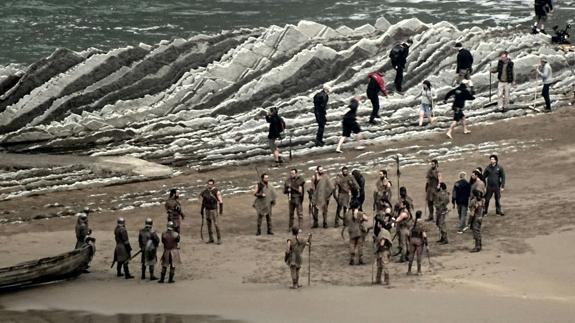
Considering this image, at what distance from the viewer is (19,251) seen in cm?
2984

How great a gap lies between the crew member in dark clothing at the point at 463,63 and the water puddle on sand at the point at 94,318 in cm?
1879

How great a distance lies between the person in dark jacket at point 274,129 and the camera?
36.2 metres

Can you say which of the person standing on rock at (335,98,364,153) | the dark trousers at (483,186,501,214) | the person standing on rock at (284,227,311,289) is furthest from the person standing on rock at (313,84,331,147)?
the person standing on rock at (284,227,311,289)

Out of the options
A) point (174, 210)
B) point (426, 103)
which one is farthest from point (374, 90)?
point (174, 210)

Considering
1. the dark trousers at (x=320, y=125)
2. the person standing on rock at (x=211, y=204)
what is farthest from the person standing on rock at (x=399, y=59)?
the person standing on rock at (x=211, y=204)

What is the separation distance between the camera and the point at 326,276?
2727cm

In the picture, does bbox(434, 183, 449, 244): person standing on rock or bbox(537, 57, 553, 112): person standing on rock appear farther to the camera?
bbox(537, 57, 553, 112): person standing on rock

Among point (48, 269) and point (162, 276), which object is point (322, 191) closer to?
Result: point (162, 276)

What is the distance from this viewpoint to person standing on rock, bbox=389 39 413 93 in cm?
4175

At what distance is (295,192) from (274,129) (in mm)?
5903

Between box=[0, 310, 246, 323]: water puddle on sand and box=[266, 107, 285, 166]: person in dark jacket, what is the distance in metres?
11.9

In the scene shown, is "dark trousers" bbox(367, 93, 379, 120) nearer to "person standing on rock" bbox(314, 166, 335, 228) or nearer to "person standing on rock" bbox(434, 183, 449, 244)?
"person standing on rock" bbox(314, 166, 335, 228)

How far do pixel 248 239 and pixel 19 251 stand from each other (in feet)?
17.0

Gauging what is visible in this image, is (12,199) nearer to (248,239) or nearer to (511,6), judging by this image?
(248,239)
